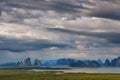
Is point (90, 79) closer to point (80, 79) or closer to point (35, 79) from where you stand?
point (80, 79)

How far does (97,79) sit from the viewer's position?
18838 centimetres

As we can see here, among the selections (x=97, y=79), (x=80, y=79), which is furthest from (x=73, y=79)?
(x=97, y=79)

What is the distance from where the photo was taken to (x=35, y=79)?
194 meters

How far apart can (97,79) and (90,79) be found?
5441 millimetres

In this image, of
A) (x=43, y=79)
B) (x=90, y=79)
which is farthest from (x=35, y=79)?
(x=90, y=79)

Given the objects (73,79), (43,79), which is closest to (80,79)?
(73,79)

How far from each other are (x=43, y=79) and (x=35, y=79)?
5.84m

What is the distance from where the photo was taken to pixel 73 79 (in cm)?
18938

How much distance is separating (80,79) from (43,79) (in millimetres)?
27283

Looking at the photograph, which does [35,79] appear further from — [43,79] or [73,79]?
[73,79]

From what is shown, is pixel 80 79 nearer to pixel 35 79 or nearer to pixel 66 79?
pixel 66 79

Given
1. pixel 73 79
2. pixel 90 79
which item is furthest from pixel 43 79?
pixel 90 79

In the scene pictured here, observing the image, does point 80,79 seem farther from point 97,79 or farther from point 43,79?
point 43,79

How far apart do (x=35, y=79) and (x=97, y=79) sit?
4466 centimetres
